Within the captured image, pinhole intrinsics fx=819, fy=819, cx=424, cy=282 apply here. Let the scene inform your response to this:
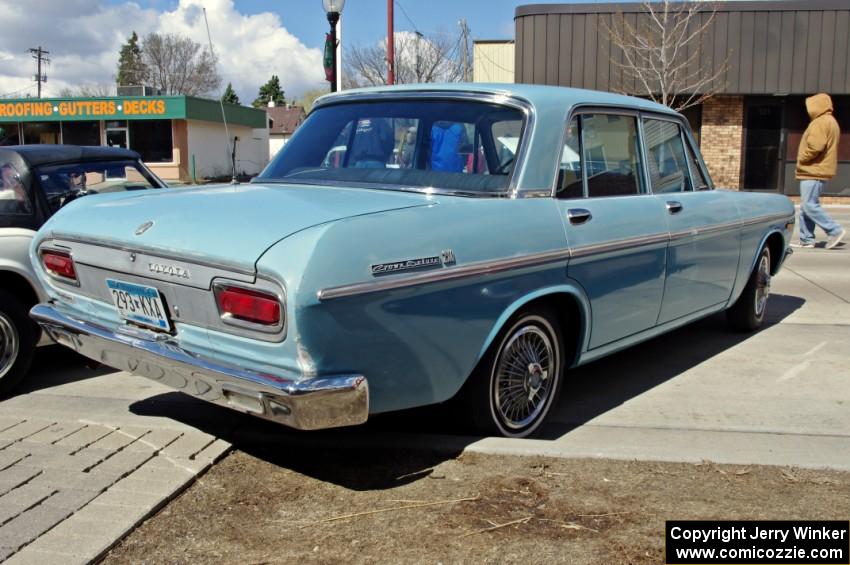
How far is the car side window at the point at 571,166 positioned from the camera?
13.4ft

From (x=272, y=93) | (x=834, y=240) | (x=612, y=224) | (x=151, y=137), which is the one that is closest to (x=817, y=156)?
(x=834, y=240)

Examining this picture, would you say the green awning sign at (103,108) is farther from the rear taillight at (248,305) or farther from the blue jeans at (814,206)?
the rear taillight at (248,305)

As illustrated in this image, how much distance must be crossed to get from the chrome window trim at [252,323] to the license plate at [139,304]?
1.27 ft

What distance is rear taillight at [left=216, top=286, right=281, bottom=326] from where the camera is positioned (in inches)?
117

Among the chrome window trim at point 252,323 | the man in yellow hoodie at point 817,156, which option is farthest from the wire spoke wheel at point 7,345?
the man in yellow hoodie at point 817,156

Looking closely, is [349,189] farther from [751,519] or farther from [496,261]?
[751,519]

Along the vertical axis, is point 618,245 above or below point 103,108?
below

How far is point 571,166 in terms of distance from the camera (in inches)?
164

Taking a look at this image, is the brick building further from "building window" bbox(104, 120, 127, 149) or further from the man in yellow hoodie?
"building window" bbox(104, 120, 127, 149)

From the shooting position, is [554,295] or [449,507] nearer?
[449,507]

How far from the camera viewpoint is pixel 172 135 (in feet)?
129

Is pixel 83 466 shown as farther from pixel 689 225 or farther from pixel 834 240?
pixel 834 240

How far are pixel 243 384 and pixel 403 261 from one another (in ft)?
2.46

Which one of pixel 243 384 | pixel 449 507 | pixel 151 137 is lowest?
pixel 449 507
